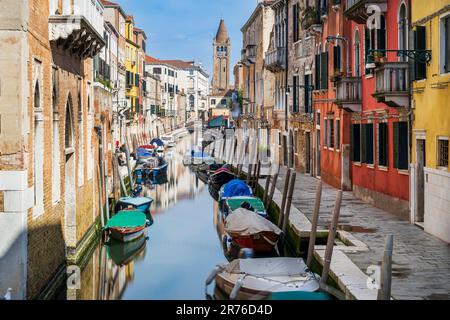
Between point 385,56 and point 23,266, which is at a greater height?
point 385,56

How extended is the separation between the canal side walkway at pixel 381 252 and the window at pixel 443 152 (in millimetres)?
1436

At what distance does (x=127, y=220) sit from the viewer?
17.4m

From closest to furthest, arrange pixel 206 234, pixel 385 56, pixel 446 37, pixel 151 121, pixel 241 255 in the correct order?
pixel 446 37
pixel 241 255
pixel 385 56
pixel 206 234
pixel 151 121

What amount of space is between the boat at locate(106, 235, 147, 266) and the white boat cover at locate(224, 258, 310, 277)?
5.27 metres

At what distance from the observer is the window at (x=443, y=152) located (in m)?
12.3

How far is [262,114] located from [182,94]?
58148mm

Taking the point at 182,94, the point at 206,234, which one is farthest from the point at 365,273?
the point at 182,94

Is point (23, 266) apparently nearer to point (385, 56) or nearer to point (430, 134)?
point (430, 134)

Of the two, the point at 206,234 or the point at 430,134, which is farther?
the point at 206,234

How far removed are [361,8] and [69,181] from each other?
844cm

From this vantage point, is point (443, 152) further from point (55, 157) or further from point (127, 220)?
point (127, 220)

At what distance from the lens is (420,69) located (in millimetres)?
13148

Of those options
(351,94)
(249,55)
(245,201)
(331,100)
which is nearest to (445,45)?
(351,94)

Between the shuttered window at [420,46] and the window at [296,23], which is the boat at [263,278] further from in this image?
the window at [296,23]
